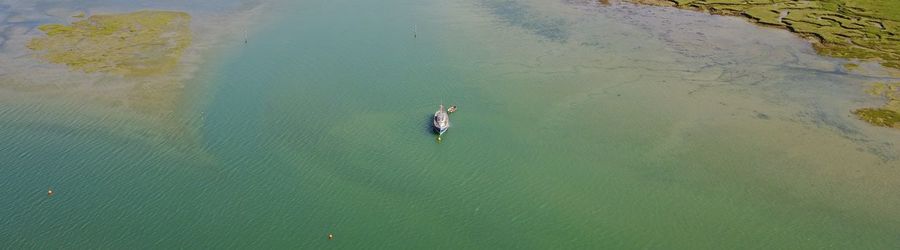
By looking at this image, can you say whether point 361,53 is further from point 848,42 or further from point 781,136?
point 848,42

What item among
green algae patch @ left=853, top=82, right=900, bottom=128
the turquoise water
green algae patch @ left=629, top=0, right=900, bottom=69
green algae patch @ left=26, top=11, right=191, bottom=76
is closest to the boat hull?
the turquoise water

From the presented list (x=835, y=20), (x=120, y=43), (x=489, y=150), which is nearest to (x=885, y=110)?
(x=835, y=20)

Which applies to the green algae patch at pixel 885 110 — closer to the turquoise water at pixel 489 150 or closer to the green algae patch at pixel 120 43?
the turquoise water at pixel 489 150

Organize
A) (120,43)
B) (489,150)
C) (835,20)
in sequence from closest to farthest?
(489,150), (120,43), (835,20)

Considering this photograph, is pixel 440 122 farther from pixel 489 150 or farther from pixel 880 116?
pixel 880 116

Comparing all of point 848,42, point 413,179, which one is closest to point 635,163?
point 413,179
